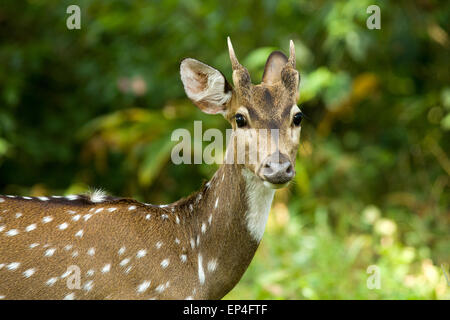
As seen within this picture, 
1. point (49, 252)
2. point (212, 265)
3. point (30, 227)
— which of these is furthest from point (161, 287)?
point (30, 227)

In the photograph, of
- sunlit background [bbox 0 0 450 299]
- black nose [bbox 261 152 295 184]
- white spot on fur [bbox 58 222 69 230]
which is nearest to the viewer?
black nose [bbox 261 152 295 184]

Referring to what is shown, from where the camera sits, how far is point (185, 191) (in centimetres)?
825

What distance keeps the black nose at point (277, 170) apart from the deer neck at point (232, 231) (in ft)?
0.79

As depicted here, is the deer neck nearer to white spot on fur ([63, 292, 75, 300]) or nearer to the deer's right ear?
the deer's right ear

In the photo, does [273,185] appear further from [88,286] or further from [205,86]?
[88,286]

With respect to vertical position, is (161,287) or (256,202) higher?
(256,202)

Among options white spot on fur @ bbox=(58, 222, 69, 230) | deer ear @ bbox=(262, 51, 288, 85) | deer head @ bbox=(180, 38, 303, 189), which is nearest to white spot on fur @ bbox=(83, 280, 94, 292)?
white spot on fur @ bbox=(58, 222, 69, 230)

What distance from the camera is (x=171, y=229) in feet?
11.2

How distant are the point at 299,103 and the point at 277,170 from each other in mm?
4469

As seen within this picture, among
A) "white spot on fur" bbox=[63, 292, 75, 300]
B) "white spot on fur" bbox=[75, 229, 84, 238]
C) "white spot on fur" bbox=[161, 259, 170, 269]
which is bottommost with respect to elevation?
"white spot on fur" bbox=[63, 292, 75, 300]

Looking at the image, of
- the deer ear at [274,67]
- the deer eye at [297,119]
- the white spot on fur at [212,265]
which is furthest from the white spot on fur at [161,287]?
the deer ear at [274,67]

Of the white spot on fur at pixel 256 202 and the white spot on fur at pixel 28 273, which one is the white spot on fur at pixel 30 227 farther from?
the white spot on fur at pixel 256 202

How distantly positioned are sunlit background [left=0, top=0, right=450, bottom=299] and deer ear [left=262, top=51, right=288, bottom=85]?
2.43m

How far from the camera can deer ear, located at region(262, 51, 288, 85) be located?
3781mm
